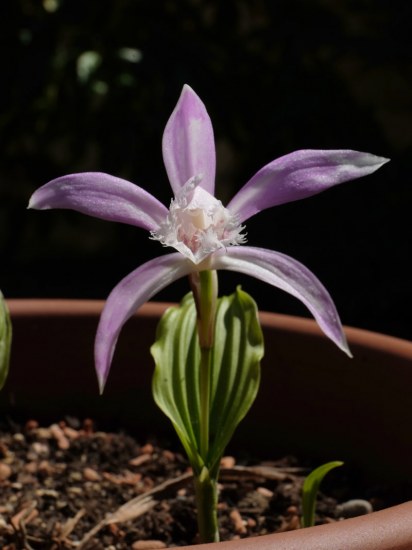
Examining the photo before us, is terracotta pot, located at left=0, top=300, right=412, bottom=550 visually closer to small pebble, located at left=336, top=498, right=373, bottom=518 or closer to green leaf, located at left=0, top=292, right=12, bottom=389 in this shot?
small pebble, located at left=336, top=498, right=373, bottom=518

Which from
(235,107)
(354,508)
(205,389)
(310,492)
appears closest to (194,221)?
(205,389)

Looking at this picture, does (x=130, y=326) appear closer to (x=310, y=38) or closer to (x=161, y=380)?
(x=161, y=380)

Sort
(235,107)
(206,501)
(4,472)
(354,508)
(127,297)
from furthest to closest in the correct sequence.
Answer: (235,107) → (4,472) → (354,508) → (206,501) → (127,297)

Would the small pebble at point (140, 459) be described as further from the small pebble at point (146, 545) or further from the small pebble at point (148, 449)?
the small pebble at point (146, 545)

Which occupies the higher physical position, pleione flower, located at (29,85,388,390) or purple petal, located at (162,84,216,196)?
purple petal, located at (162,84,216,196)

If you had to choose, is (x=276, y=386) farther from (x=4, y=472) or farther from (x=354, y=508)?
(x=4, y=472)

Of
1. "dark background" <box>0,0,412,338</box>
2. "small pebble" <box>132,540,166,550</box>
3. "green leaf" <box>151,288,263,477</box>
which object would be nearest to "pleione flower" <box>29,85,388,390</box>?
"green leaf" <box>151,288,263,477</box>
